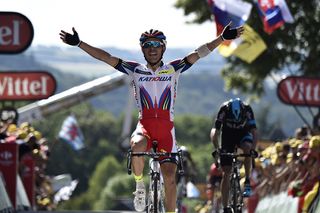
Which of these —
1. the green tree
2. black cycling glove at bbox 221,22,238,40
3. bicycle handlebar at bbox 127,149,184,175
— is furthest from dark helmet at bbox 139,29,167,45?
the green tree

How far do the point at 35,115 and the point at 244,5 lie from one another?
2645 cm

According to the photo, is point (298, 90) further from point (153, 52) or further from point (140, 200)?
point (140, 200)

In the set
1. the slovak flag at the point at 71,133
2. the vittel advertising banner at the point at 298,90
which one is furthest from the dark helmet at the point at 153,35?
the slovak flag at the point at 71,133

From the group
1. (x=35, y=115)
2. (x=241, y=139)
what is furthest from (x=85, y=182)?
(x=241, y=139)

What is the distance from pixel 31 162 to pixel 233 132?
651cm

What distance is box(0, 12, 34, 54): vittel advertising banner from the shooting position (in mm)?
25141

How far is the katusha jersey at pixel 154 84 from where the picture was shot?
1538cm

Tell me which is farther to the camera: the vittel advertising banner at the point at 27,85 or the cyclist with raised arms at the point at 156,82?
the vittel advertising banner at the point at 27,85

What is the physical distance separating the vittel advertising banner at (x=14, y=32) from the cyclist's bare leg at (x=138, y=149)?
34.1 feet

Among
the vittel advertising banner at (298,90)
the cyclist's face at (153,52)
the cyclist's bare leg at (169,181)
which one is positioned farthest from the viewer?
the vittel advertising banner at (298,90)

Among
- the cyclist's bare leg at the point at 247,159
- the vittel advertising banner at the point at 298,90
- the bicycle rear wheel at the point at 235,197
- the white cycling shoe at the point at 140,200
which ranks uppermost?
the vittel advertising banner at the point at 298,90

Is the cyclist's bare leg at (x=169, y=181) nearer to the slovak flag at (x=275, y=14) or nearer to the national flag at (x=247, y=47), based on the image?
the slovak flag at (x=275, y=14)

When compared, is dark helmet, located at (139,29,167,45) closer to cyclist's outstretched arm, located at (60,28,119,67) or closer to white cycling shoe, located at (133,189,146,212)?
cyclist's outstretched arm, located at (60,28,119,67)

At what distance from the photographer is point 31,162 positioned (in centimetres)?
2441
